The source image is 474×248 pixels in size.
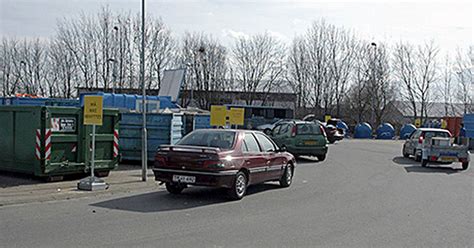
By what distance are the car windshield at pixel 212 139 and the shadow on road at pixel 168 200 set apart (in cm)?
116

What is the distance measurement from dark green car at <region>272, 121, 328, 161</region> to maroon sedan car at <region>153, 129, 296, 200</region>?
9551 mm

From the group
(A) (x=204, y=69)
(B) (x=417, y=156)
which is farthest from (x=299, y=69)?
(B) (x=417, y=156)

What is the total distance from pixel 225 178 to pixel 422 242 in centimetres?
431

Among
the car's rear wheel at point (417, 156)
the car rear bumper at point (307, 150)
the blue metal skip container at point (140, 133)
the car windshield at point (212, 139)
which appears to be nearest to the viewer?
the car windshield at point (212, 139)

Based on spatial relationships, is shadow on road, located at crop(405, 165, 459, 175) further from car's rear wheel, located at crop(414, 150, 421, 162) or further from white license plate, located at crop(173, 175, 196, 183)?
white license plate, located at crop(173, 175, 196, 183)

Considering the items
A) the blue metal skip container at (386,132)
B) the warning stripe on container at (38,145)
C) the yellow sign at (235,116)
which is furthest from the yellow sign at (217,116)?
the blue metal skip container at (386,132)

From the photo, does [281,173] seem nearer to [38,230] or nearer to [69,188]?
[69,188]

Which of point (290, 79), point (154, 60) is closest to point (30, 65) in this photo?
point (154, 60)

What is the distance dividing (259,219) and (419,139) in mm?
15781

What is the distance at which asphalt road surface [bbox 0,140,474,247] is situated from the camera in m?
7.74

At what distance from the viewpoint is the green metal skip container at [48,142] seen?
1291 cm

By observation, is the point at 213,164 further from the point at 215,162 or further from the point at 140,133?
the point at 140,133

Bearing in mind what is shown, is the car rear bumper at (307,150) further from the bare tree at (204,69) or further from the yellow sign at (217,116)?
the bare tree at (204,69)

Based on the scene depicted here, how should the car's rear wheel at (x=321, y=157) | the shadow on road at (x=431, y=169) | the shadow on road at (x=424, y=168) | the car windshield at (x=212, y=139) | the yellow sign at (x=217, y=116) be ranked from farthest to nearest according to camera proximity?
the car's rear wheel at (x=321, y=157), the shadow on road at (x=424, y=168), the shadow on road at (x=431, y=169), the yellow sign at (x=217, y=116), the car windshield at (x=212, y=139)
